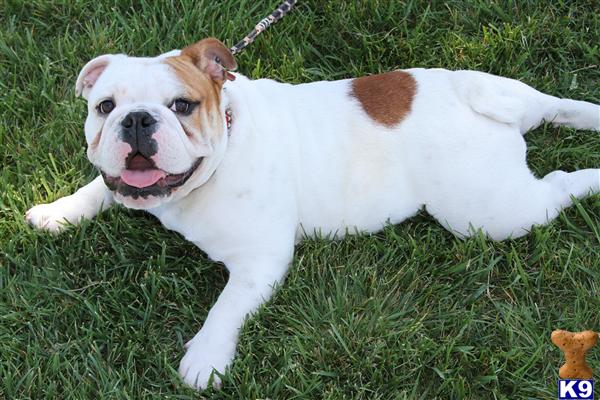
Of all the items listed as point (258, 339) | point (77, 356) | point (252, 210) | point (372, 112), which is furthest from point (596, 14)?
point (77, 356)

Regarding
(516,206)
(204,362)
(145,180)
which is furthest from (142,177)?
(516,206)

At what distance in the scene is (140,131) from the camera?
3098 millimetres

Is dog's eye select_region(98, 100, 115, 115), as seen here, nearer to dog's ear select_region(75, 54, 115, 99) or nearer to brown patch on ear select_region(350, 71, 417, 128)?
dog's ear select_region(75, 54, 115, 99)

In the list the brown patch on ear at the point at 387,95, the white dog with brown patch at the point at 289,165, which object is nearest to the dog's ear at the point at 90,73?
the white dog with brown patch at the point at 289,165

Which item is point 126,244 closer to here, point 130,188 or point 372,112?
point 130,188

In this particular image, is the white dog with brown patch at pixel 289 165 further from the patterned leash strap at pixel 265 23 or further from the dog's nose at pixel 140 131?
the patterned leash strap at pixel 265 23

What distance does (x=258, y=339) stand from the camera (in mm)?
3477

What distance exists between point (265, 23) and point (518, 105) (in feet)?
5.76

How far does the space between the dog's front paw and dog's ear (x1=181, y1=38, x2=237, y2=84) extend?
1206mm

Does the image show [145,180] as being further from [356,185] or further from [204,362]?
[356,185]

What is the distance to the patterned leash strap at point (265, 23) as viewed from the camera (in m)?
4.53

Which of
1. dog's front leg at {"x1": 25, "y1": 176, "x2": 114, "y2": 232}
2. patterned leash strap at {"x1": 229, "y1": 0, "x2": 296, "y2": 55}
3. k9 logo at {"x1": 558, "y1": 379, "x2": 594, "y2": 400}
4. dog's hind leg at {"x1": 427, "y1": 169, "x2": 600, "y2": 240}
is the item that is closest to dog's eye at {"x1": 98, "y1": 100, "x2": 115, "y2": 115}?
dog's front leg at {"x1": 25, "y1": 176, "x2": 114, "y2": 232}

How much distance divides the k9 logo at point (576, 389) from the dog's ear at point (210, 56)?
2034mm

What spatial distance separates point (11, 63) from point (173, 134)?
2242 mm
